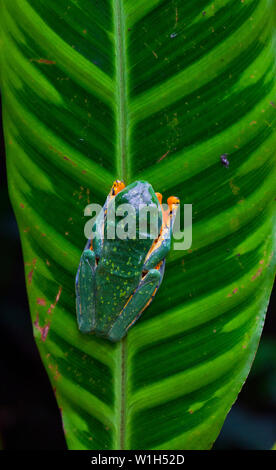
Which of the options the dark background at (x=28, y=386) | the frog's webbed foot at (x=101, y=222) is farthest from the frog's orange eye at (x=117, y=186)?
the dark background at (x=28, y=386)

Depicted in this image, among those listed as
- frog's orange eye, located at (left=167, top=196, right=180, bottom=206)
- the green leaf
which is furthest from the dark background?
frog's orange eye, located at (left=167, top=196, right=180, bottom=206)

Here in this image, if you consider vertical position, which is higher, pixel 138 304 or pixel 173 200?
pixel 173 200

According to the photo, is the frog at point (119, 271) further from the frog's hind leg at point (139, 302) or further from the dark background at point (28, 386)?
the dark background at point (28, 386)

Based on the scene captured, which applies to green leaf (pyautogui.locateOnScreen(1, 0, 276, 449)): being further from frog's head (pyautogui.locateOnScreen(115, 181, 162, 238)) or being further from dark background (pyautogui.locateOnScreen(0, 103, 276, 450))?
dark background (pyautogui.locateOnScreen(0, 103, 276, 450))

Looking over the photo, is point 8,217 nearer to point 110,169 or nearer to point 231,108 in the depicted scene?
point 110,169

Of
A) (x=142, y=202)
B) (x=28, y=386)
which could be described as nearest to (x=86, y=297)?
(x=142, y=202)

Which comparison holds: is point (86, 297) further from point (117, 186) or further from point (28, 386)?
point (28, 386)
